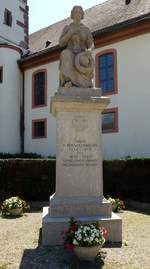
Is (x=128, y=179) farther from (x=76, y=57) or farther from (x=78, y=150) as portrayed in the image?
(x=76, y=57)

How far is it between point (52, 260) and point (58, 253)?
44cm

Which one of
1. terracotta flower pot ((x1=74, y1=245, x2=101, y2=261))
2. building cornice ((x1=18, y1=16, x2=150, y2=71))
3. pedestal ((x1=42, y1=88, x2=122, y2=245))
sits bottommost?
terracotta flower pot ((x1=74, y1=245, x2=101, y2=261))

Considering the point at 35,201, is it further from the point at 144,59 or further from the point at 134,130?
the point at 144,59

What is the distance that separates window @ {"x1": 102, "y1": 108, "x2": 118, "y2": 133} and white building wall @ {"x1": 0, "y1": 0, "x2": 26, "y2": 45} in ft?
37.2

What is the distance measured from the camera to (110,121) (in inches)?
802

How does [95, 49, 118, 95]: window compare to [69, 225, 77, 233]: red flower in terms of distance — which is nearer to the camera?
[69, 225, 77, 233]: red flower

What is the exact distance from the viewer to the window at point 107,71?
20.4 metres

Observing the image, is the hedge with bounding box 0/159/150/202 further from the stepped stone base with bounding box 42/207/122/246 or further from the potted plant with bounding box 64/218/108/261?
the potted plant with bounding box 64/218/108/261

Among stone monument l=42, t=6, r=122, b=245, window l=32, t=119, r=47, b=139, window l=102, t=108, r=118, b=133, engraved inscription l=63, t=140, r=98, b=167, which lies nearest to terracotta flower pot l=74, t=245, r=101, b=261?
stone monument l=42, t=6, r=122, b=245

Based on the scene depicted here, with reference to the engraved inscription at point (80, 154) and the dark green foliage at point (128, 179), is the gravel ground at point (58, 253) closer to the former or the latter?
the engraved inscription at point (80, 154)

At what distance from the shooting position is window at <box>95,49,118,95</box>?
20413 mm

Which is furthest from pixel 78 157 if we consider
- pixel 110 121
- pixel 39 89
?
pixel 39 89

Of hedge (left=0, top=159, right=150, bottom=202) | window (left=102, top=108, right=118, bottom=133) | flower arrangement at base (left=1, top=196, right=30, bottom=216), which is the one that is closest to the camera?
flower arrangement at base (left=1, top=196, right=30, bottom=216)

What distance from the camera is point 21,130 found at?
995 inches
